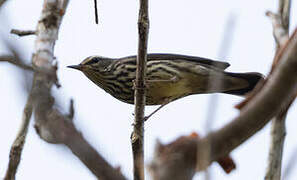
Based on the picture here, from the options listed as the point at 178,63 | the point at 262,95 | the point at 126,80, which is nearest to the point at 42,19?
the point at 126,80

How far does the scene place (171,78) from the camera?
19.9 ft

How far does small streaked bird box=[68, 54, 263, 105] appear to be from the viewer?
5996mm

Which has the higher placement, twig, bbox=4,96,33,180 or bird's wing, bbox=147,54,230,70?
twig, bbox=4,96,33,180

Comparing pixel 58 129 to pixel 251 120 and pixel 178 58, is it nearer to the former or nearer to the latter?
pixel 251 120

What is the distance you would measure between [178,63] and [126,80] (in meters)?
0.81

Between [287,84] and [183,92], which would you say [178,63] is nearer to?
[183,92]

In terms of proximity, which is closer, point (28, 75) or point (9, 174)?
point (28, 75)

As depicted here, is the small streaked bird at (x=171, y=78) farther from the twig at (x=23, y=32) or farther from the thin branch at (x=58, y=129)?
the thin branch at (x=58, y=129)

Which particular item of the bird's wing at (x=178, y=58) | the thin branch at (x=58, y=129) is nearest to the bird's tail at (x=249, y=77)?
the bird's wing at (x=178, y=58)

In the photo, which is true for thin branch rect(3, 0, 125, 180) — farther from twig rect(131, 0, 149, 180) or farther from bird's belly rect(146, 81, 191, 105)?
bird's belly rect(146, 81, 191, 105)

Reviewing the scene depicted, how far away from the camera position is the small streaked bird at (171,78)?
19.7 feet

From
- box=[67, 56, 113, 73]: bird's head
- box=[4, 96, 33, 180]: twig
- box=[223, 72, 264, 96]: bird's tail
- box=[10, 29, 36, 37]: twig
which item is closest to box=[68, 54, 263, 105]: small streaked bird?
box=[223, 72, 264, 96]: bird's tail

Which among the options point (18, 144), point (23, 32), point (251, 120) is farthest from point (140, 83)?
point (251, 120)

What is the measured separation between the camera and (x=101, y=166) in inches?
54.7
